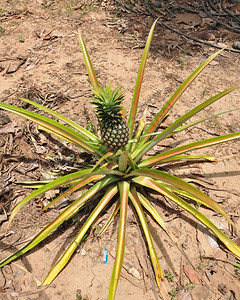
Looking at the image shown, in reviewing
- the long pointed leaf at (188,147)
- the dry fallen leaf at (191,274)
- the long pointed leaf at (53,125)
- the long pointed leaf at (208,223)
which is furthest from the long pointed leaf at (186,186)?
the dry fallen leaf at (191,274)

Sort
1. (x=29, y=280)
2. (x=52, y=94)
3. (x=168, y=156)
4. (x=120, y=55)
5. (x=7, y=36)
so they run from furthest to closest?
(x=7, y=36) < (x=120, y=55) < (x=52, y=94) < (x=168, y=156) < (x=29, y=280)

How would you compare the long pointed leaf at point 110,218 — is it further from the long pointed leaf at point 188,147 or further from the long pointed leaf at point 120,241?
the long pointed leaf at point 188,147

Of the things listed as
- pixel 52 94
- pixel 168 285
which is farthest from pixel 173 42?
pixel 168 285

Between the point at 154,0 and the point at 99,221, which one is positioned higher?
the point at 154,0

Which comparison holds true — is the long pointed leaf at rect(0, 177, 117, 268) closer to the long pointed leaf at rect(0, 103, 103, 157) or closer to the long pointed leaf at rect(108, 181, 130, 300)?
the long pointed leaf at rect(108, 181, 130, 300)

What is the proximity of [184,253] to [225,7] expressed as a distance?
466cm

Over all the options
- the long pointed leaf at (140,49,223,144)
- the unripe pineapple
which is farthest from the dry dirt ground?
the unripe pineapple

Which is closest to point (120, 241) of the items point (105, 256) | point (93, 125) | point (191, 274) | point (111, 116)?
point (105, 256)

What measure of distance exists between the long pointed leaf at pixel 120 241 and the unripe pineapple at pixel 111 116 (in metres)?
0.38

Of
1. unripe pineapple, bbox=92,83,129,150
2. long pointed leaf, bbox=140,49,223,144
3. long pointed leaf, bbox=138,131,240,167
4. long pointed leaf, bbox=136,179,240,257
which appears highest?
long pointed leaf, bbox=140,49,223,144

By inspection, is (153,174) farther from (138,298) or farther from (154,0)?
(154,0)

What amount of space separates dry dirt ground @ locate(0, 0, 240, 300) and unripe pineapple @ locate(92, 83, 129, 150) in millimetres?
757

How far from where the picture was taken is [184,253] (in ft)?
6.77

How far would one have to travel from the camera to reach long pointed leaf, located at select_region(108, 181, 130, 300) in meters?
1.65
